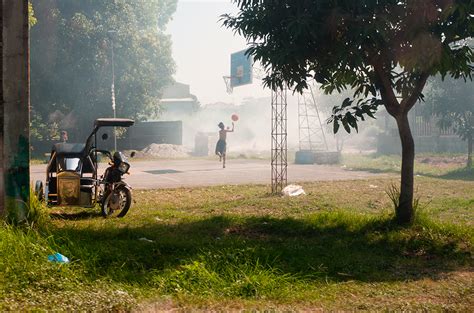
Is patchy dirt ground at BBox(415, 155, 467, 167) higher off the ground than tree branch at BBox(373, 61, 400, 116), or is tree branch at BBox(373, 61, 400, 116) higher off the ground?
tree branch at BBox(373, 61, 400, 116)

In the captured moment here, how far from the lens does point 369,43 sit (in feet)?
25.7

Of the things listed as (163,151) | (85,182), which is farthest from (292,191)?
(163,151)

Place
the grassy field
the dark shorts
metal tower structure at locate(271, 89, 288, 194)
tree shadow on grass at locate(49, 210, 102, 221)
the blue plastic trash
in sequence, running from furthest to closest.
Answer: the dark shorts < metal tower structure at locate(271, 89, 288, 194) < tree shadow on grass at locate(49, 210, 102, 221) < the blue plastic trash < the grassy field

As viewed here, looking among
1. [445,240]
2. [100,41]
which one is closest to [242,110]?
[100,41]

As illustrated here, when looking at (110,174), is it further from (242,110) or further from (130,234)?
(242,110)

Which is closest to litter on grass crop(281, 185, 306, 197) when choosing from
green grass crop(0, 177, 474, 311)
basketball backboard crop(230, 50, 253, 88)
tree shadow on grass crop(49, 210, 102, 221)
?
green grass crop(0, 177, 474, 311)

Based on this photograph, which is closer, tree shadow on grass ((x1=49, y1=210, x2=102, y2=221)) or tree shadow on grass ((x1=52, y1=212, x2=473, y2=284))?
tree shadow on grass ((x1=52, y1=212, x2=473, y2=284))

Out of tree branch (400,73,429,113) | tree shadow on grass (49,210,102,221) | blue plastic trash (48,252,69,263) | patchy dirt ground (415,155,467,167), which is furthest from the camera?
patchy dirt ground (415,155,467,167)

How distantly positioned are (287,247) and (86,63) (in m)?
28.3

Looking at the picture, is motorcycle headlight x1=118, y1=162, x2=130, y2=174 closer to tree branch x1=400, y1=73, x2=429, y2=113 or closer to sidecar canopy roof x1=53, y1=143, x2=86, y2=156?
sidecar canopy roof x1=53, y1=143, x2=86, y2=156

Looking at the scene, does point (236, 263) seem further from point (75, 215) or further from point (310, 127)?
point (310, 127)

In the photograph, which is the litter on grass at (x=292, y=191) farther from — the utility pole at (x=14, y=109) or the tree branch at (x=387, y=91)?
the utility pole at (x=14, y=109)

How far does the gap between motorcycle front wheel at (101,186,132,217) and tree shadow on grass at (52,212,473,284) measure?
1024mm

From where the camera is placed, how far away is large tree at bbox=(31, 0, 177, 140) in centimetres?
3178
